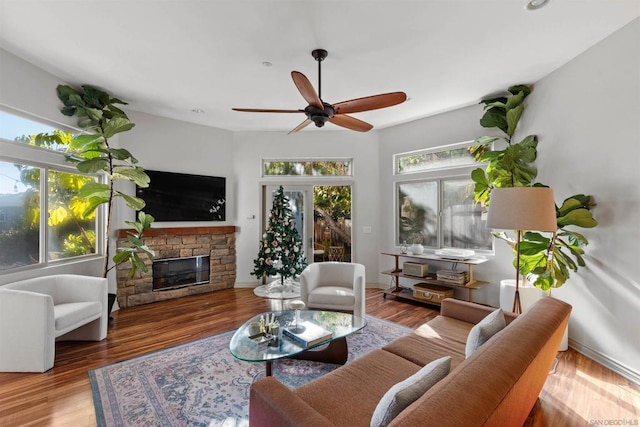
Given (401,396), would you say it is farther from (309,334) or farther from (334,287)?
(334,287)

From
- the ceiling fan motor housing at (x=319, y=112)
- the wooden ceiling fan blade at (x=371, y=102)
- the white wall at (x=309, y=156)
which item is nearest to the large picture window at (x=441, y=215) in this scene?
the white wall at (x=309, y=156)

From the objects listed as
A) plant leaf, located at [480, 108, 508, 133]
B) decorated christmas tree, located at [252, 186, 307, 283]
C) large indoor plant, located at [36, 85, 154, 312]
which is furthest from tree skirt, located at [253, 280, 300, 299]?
plant leaf, located at [480, 108, 508, 133]

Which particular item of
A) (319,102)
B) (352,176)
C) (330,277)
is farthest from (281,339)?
(352,176)

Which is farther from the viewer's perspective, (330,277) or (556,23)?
(330,277)

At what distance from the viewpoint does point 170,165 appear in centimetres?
491

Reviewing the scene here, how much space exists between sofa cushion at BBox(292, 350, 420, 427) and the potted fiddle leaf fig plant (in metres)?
1.99

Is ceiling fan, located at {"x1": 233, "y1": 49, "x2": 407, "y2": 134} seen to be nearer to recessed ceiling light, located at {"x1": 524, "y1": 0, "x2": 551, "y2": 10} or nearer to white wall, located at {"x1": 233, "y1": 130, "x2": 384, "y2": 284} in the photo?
recessed ceiling light, located at {"x1": 524, "y1": 0, "x2": 551, "y2": 10}

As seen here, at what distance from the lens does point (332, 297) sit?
340 cm

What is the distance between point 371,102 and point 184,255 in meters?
4.11

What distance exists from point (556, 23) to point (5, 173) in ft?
18.0

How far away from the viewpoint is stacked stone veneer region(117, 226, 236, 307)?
4.43 m

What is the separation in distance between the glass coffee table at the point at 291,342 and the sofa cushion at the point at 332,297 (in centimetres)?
55

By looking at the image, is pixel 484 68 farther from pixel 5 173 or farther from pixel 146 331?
pixel 5 173

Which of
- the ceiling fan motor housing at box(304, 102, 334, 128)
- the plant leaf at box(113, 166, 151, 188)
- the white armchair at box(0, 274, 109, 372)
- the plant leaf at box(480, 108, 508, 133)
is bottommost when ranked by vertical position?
the white armchair at box(0, 274, 109, 372)
